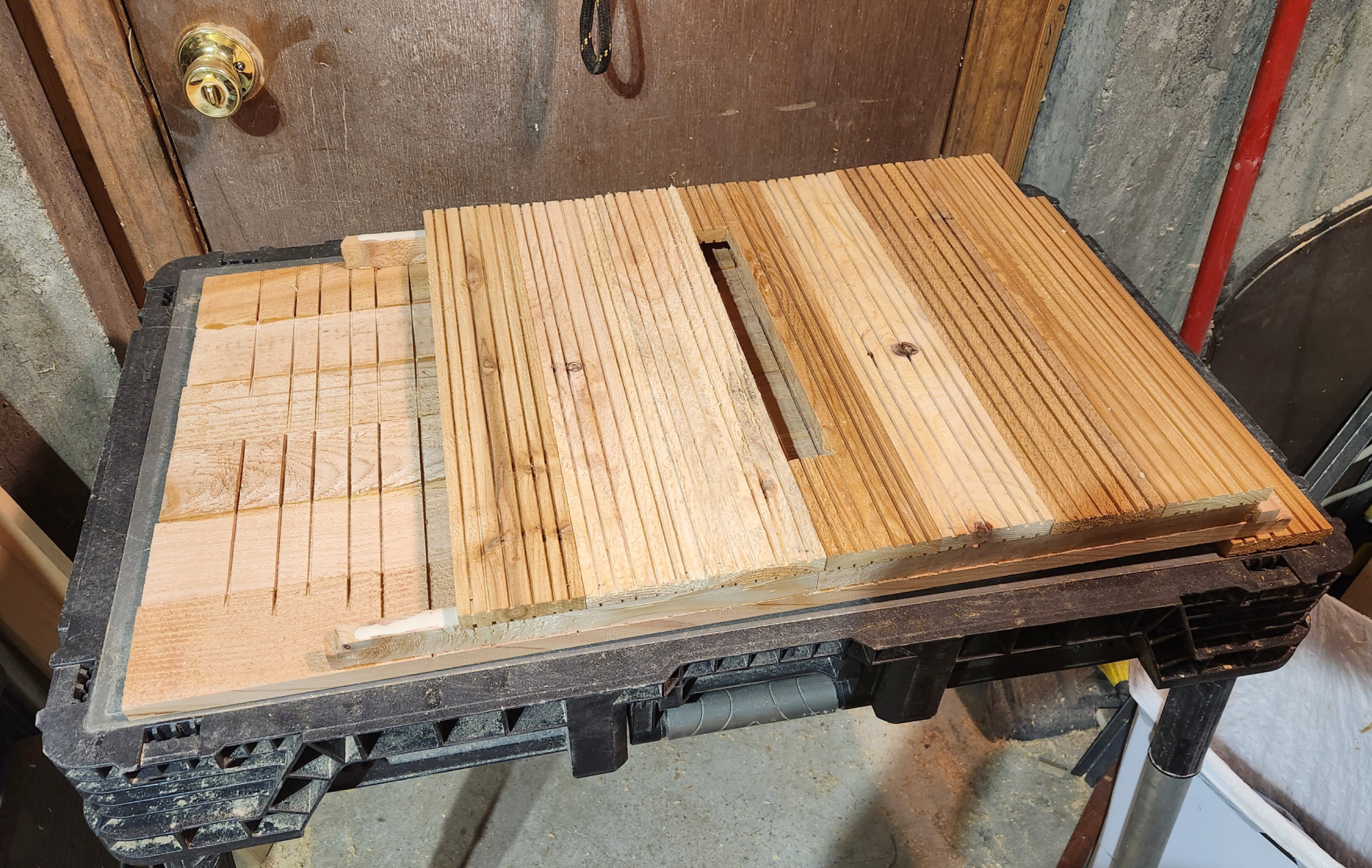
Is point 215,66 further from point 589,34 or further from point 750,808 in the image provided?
point 750,808

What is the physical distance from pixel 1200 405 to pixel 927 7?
102 cm

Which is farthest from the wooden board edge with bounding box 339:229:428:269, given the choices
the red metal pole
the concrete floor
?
the red metal pole

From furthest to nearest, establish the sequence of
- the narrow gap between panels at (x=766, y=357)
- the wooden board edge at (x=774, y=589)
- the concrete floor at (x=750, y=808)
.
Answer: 1. the concrete floor at (x=750, y=808)
2. the narrow gap between panels at (x=766, y=357)
3. the wooden board edge at (x=774, y=589)

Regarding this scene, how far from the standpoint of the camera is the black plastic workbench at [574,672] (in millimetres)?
913

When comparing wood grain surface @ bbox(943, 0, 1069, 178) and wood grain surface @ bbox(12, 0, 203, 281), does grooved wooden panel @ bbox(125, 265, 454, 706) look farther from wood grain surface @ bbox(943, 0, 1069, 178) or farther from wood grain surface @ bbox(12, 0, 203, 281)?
wood grain surface @ bbox(943, 0, 1069, 178)

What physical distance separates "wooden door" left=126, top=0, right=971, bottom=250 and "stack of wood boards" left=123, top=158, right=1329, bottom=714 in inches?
19.1

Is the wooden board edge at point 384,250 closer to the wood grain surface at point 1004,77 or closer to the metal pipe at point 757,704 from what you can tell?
the metal pipe at point 757,704

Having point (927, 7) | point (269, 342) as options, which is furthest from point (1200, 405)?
point (269, 342)

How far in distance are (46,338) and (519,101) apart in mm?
959

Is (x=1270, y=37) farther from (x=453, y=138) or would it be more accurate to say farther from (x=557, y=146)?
(x=453, y=138)

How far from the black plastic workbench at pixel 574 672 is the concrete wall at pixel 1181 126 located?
73cm

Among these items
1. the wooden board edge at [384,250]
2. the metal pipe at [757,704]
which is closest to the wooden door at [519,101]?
the wooden board edge at [384,250]

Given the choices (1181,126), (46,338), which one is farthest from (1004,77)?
(46,338)

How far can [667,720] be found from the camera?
1.19m
